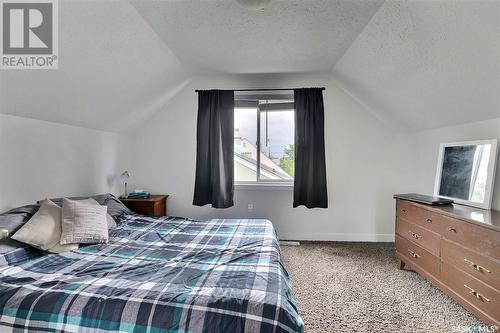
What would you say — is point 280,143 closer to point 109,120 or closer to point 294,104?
point 294,104

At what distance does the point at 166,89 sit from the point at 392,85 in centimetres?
282

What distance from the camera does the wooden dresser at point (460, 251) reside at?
5.28ft

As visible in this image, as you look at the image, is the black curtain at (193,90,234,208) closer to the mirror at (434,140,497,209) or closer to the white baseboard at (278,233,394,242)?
the white baseboard at (278,233,394,242)

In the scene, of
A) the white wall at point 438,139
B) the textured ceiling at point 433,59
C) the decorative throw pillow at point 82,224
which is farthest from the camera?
the white wall at point 438,139

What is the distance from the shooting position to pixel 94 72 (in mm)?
2211

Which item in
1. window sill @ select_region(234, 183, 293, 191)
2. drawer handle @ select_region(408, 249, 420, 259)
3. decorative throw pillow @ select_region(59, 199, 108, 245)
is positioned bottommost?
drawer handle @ select_region(408, 249, 420, 259)

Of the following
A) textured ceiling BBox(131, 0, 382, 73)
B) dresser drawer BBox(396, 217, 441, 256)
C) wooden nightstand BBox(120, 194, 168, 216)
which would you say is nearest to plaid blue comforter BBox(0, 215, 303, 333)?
wooden nightstand BBox(120, 194, 168, 216)

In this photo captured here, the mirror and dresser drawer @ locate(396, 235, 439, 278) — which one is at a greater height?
the mirror

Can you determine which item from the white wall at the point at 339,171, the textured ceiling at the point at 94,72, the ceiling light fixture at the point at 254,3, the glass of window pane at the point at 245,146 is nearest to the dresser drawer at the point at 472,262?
the white wall at the point at 339,171

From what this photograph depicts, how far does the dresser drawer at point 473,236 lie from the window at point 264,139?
2014 millimetres

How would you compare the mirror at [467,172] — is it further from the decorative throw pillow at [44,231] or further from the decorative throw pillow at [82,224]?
the decorative throw pillow at [44,231]

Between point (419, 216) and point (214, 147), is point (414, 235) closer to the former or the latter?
point (419, 216)

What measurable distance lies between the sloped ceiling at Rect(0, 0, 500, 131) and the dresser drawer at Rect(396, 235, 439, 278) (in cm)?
135

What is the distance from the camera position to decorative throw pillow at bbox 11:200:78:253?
170 cm
